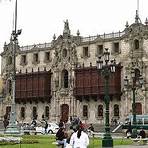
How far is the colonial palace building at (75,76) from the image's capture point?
5991 centimetres

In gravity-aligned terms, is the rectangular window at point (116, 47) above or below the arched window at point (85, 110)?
above

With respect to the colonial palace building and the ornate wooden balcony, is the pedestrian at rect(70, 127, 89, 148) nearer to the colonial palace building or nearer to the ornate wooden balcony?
the colonial palace building

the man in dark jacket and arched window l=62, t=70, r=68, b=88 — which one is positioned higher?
arched window l=62, t=70, r=68, b=88

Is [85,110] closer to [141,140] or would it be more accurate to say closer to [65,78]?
[65,78]

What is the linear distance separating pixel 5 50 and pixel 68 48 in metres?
12.4

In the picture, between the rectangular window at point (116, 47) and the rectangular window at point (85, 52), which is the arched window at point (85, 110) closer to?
the rectangular window at point (85, 52)

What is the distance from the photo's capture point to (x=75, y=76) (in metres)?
65.8

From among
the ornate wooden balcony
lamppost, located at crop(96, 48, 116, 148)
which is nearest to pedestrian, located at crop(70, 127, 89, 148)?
lamppost, located at crop(96, 48, 116, 148)

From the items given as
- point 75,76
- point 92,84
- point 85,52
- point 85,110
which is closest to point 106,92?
point 92,84

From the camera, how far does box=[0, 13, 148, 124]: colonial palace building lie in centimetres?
5991

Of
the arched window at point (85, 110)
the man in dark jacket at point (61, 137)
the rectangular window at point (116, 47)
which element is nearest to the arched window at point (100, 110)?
the arched window at point (85, 110)

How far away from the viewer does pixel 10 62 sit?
74625mm

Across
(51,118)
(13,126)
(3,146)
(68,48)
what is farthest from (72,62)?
(3,146)

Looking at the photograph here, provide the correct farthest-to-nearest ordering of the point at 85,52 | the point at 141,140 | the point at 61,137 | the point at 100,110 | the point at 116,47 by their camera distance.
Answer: the point at 85,52, the point at 100,110, the point at 116,47, the point at 141,140, the point at 61,137
